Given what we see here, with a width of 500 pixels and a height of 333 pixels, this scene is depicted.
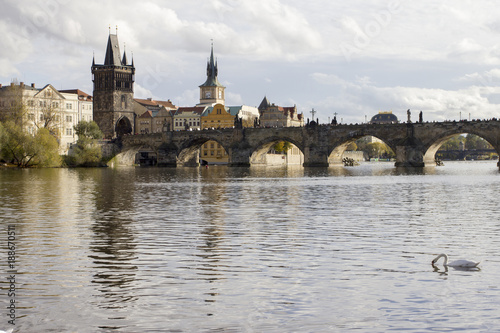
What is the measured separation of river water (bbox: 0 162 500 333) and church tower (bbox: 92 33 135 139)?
407 feet

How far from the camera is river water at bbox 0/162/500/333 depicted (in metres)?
9.82

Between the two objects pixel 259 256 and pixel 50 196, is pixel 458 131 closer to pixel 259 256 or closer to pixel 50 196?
pixel 50 196

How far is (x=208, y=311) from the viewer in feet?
33.6

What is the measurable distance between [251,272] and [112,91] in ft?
452

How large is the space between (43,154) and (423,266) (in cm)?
8180

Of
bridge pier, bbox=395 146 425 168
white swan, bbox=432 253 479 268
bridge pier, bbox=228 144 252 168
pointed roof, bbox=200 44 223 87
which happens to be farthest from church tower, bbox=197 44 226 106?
white swan, bbox=432 253 479 268

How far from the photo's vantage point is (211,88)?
631 feet

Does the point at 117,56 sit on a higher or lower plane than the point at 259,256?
higher

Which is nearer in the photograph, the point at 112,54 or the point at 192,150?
the point at 192,150

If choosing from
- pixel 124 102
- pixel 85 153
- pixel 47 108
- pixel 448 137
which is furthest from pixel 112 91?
pixel 448 137

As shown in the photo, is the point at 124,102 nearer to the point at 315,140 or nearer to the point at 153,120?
the point at 153,120

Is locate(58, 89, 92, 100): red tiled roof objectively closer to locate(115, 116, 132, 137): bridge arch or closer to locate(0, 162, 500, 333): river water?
locate(115, 116, 132, 137): bridge arch

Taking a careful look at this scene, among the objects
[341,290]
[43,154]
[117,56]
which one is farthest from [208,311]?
[117,56]

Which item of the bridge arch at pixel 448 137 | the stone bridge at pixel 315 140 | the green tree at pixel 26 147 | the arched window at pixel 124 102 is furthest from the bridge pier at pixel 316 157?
the arched window at pixel 124 102
